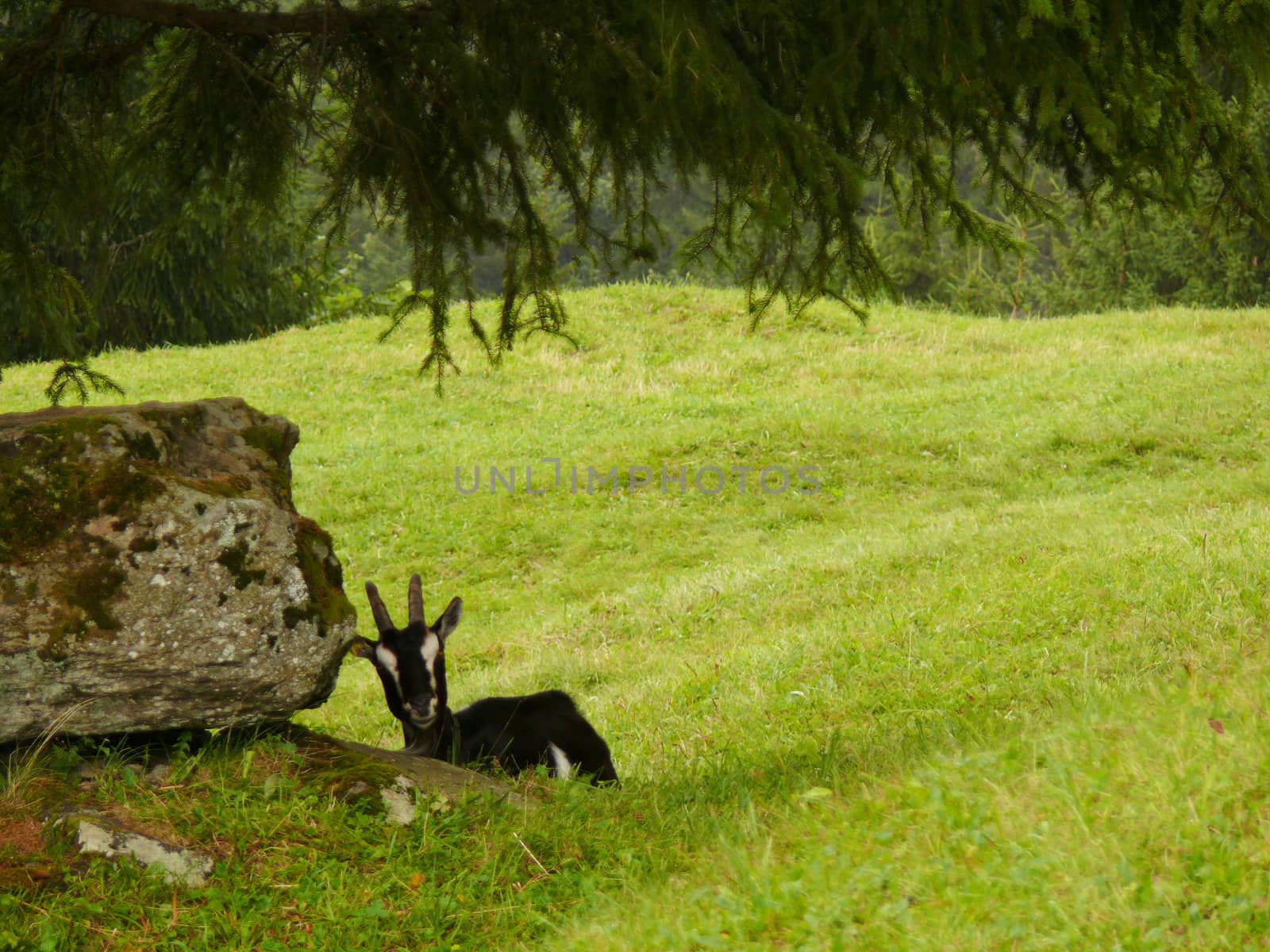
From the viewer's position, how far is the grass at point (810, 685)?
4.16 m

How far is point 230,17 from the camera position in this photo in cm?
694

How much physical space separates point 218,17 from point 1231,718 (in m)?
6.60

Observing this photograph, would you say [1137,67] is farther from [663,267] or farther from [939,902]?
[663,267]

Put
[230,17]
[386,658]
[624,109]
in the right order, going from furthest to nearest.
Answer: [230,17], [624,109], [386,658]

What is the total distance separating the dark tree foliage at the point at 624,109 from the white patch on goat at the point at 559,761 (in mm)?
2678

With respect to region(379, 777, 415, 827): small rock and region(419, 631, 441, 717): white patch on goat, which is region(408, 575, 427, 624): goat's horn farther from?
region(379, 777, 415, 827): small rock

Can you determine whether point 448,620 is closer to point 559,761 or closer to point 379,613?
point 379,613

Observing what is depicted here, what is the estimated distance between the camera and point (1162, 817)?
13.6 feet

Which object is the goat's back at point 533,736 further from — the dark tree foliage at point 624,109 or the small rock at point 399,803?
the dark tree foliage at point 624,109

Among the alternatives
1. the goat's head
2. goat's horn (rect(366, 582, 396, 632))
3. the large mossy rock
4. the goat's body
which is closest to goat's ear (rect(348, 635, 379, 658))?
the goat's head

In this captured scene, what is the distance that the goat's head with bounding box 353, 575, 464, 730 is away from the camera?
20.8 ft

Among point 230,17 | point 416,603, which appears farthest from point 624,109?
point 416,603

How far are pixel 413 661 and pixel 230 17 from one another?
4.02 m

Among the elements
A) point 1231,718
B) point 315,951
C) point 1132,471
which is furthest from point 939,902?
point 1132,471
